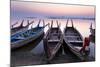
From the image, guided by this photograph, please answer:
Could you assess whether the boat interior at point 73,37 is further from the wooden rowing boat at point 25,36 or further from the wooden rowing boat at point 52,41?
the wooden rowing boat at point 25,36

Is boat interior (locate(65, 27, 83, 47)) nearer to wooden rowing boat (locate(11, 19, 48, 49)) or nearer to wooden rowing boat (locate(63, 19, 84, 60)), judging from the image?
wooden rowing boat (locate(63, 19, 84, 60))

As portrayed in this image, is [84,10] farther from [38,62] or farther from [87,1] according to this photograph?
[38,62]

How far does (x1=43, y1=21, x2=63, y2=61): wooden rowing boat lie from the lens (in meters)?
2.34

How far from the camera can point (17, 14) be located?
2.19 meters

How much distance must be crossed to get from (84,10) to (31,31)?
787 mm

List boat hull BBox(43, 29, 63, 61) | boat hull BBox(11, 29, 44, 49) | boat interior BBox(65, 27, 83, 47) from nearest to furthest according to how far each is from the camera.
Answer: boat hull BBox(11, 29, 44, 49), boat hull BBox(43, 29, 63, 61), boat interior BBox(65, 27, 83, 47)

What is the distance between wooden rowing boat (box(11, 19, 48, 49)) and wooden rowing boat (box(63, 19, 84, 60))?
33 centimetres

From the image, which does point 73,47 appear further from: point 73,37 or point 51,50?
point 51,50

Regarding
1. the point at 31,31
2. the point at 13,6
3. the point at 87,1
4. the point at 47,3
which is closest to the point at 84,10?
the point at 87,1

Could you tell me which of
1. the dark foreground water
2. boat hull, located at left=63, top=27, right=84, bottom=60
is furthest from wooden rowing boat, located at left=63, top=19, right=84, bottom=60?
the dark foreground water

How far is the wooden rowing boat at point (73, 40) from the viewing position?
95.4 inches

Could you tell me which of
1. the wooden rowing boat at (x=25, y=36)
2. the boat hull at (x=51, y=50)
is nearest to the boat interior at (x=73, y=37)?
the boat hull at (x=51, y=50)
